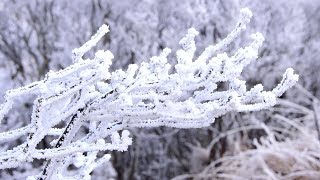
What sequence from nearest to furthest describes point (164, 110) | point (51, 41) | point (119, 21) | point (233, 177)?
point (164, 110), point (233, 177), point (51, 41), point (119, 21)

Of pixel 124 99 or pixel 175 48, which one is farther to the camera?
pixel 175 48

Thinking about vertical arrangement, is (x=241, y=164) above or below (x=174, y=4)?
below

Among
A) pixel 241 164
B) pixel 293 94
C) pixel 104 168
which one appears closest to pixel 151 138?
pixel 104 168

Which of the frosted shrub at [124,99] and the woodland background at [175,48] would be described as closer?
the frosted shrub at [124,99]

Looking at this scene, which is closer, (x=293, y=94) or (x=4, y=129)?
(x=4, y=129)

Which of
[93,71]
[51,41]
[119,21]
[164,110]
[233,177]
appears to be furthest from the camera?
[119,21]

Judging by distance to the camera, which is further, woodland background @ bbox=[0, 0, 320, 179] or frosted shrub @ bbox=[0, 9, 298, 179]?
woodland background @ bbox=[0, 0, 320, 179]

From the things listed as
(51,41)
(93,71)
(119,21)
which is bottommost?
(93,71)

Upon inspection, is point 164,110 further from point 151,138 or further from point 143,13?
point 143,13

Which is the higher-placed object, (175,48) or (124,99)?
(175,48)

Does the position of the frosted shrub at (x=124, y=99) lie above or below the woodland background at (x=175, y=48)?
below

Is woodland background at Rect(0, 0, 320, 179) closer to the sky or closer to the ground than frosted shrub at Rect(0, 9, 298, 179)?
closer to the sky
